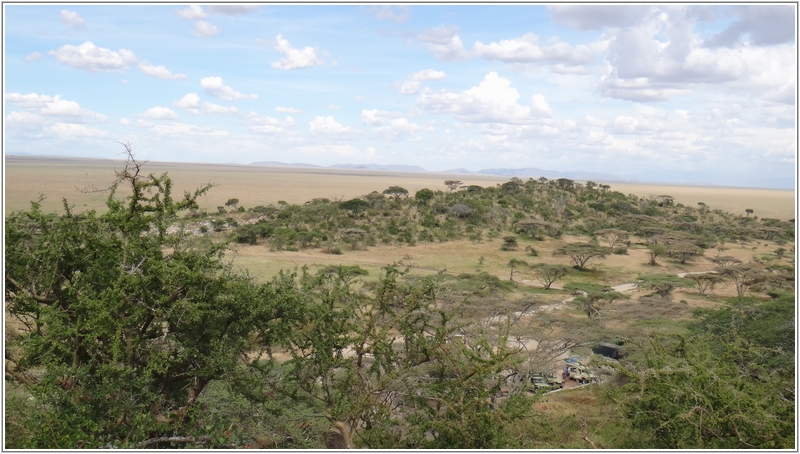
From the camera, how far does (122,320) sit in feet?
26.3

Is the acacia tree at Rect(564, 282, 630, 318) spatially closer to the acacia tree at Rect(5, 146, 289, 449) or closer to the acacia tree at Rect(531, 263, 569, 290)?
the acacia tree at Rect(531, 263, 569, 290)

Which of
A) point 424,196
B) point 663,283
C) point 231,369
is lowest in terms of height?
point 663,283

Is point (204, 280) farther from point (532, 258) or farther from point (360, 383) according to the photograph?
point (532, 258)

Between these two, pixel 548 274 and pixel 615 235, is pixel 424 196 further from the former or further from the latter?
pixel 548 274

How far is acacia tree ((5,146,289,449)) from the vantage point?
7.80 metres

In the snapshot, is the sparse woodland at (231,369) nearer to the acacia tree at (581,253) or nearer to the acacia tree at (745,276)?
the acacia tree at (745,276)

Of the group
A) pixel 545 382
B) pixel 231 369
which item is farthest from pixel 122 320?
pixel 545 382

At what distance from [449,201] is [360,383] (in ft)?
144

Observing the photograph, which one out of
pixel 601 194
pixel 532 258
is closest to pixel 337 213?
pixel 532 258

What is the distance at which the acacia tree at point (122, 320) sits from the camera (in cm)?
780

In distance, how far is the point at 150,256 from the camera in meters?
8.65

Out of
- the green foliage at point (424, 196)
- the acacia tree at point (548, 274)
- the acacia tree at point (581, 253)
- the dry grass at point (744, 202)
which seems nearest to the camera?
the acacia tree at point (548, 274)

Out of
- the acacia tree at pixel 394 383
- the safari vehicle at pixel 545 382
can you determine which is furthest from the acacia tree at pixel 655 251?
the acacia tree at pixel 394 383

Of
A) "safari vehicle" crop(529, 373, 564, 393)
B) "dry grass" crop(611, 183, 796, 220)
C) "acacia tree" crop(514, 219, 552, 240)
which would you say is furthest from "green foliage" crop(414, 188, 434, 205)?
"dry grass" crop(611, 183, 796, 220)
